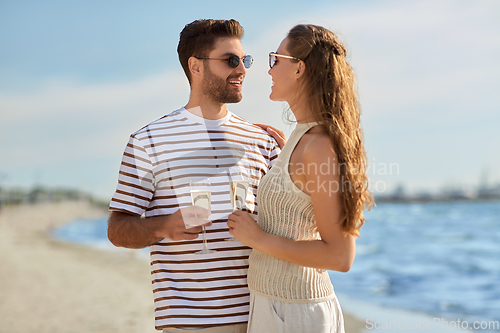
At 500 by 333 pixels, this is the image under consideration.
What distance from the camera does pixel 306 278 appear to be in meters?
2.18

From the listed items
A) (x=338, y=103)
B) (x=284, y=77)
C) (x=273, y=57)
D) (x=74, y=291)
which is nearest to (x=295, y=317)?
(x=338, y=103)

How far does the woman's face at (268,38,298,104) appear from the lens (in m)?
2.21

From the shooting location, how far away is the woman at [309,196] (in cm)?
196

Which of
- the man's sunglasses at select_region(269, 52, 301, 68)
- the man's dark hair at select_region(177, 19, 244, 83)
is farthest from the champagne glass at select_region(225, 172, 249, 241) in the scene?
the man's dark hair at select_region(177, 19, 244, 83)

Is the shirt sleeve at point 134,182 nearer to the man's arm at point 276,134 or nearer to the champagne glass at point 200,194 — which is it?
the champagne glass at point 200,194

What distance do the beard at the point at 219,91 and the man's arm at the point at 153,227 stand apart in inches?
35.1

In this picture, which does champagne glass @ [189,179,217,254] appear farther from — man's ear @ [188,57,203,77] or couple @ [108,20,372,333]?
man's ear @ [188,57,203,77]

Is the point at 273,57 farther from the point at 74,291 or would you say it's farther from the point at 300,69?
the point at 74,291

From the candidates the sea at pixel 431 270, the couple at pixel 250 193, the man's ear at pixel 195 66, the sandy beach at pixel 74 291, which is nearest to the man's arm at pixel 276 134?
the couple at pixel 250 193

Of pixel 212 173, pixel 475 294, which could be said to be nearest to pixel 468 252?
Answer: pixel 475 294

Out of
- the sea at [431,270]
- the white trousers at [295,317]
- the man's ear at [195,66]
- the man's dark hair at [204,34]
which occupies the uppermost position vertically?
the man's dark hair at [204,34]

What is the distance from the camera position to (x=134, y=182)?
258 centimetres

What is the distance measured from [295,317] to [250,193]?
84cm

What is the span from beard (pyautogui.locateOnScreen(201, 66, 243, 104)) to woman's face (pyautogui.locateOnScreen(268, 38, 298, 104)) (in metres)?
0.63
